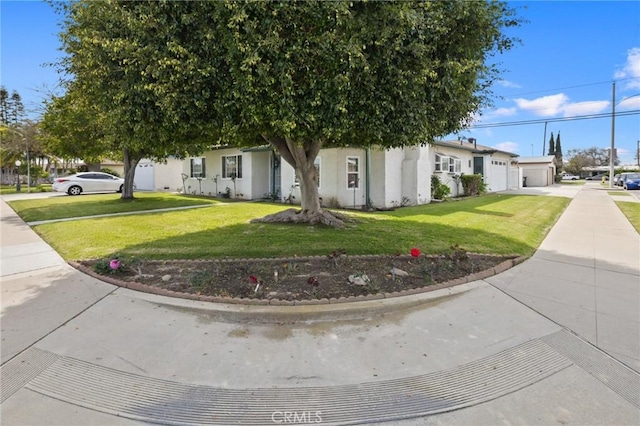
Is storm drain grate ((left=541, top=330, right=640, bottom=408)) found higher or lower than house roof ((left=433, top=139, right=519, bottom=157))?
lower

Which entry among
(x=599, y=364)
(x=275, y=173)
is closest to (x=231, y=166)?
(x=275, y=173)

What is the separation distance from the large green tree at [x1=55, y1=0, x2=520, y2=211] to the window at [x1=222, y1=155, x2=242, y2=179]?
13.0 meters

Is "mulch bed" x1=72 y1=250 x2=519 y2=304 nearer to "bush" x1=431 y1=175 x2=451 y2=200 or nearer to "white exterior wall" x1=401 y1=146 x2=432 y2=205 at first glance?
"white exterior wall" x1=401 y1=146 x2=432 y2=205

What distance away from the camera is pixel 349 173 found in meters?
14.7

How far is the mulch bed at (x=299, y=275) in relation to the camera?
15.2ft

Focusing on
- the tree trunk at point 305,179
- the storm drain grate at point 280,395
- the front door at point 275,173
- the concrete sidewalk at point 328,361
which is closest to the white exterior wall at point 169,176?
the front door at point 275,173

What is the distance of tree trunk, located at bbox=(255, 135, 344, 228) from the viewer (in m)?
9.34

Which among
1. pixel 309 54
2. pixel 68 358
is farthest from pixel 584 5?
pixel 68 358

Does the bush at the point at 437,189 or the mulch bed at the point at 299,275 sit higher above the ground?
the bush at the point at 437,189

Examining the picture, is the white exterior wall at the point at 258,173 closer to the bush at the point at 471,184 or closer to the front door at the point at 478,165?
the bush at the point at 471,184

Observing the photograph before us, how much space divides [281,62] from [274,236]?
4.26 m

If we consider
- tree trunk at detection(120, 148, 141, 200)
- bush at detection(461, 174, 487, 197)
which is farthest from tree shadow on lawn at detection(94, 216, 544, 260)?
bush at detection(461, 174, 487, 197)

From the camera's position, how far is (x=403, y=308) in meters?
4.36

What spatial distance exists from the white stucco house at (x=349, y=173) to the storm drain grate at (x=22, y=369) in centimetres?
1029
